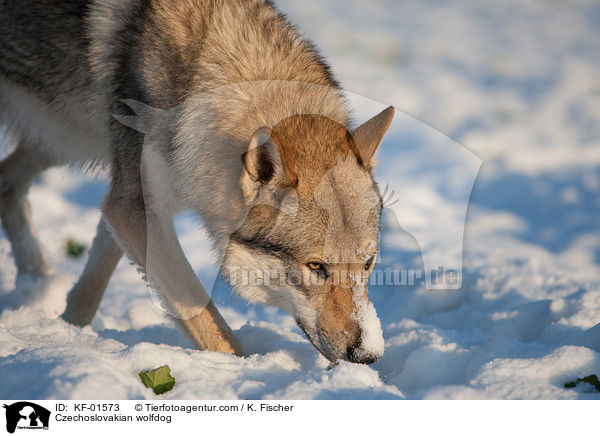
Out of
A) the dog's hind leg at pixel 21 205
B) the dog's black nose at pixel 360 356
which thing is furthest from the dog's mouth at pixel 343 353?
the dog's hind leg at pixel 21 205

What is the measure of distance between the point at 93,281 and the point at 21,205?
3.66 feet

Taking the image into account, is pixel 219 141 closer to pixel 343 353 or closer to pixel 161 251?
pixel 161 251

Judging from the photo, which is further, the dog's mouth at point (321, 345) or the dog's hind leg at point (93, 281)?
the dog's hind leg at point (93, 281)

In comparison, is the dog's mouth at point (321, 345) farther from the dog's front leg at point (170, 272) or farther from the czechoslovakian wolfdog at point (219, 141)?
the dog's front leg at point (170, 272)

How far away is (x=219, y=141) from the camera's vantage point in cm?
287

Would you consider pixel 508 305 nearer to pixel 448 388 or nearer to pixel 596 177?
pixel 448 388

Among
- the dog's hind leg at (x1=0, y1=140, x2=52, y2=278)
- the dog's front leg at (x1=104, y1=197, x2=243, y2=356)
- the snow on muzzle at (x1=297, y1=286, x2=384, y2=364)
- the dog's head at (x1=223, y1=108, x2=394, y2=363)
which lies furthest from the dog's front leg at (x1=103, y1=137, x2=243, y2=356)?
the dog's hind leg at (x1=0, y1=140, x2=52, y2=278)

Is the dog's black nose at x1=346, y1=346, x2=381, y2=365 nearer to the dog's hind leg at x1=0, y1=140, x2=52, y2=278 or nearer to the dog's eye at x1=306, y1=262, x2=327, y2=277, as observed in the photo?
the dog's eye at x1=306, y1=262, x2=327, y2=277

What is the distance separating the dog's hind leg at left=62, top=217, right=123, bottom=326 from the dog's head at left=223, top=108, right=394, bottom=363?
146cm

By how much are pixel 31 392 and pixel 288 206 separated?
1307 mm

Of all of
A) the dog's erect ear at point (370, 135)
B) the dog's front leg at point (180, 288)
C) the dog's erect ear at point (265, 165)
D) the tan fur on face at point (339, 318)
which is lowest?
the dog's front leg at point (180, 288)

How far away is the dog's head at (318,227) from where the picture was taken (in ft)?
8.73
